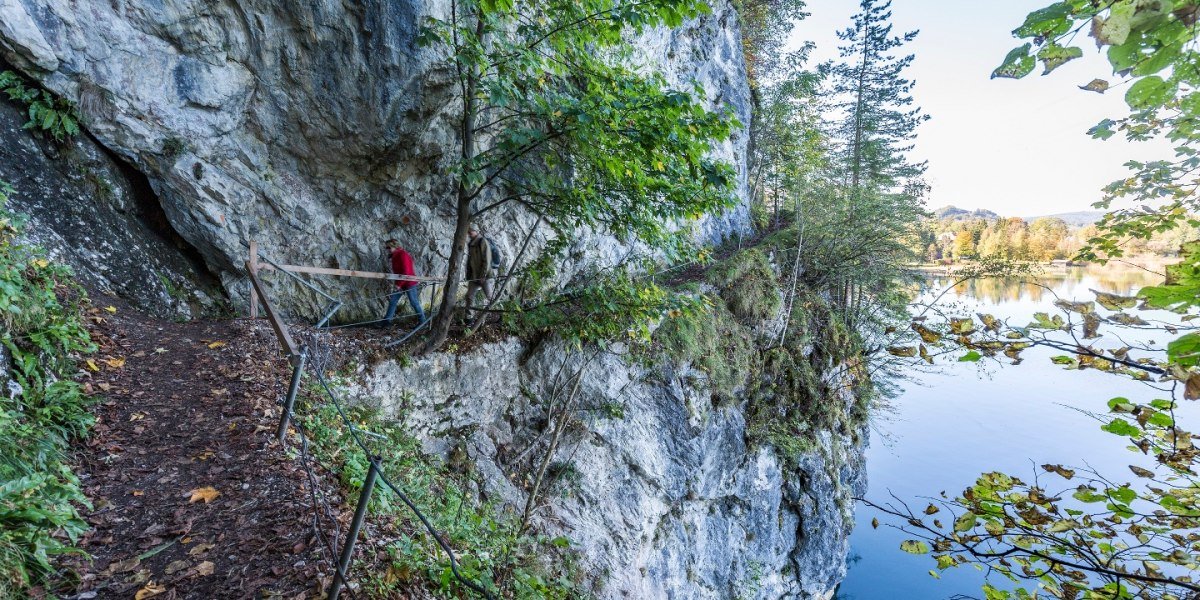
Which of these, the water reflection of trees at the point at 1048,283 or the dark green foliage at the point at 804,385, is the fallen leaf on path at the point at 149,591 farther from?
the dark green foliage at the point at 804,385

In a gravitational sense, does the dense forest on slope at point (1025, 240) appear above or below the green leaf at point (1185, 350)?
above

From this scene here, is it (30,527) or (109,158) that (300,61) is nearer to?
(109,158)

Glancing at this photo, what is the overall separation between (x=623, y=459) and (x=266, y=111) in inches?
314

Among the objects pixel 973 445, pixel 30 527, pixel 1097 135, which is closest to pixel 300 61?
pixel 30 527

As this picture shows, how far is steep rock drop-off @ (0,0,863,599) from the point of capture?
6.48 m

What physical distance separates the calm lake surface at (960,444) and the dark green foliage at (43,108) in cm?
1841

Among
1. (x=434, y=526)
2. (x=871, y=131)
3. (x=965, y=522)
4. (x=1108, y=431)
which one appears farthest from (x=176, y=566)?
(x=871, y=131)

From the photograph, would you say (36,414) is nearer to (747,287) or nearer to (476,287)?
(476,287)

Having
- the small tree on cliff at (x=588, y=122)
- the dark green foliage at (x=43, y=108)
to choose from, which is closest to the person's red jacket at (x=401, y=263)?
the small tree on cliff at (x=588, y=122)

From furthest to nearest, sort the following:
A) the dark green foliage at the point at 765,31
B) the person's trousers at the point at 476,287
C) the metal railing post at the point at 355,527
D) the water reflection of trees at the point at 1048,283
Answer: the dark green foliage at the point at 765,31 → the person's trousers at the point at 476,287 → the water reflection of trees at the point at 1048,283 → the metal railing post at the point at 355,527

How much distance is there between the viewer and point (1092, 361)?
2.14 meters

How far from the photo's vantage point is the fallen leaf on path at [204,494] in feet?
11.5

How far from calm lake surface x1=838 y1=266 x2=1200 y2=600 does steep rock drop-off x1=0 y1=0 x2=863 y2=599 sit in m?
10.3

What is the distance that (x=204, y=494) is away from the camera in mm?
3559
